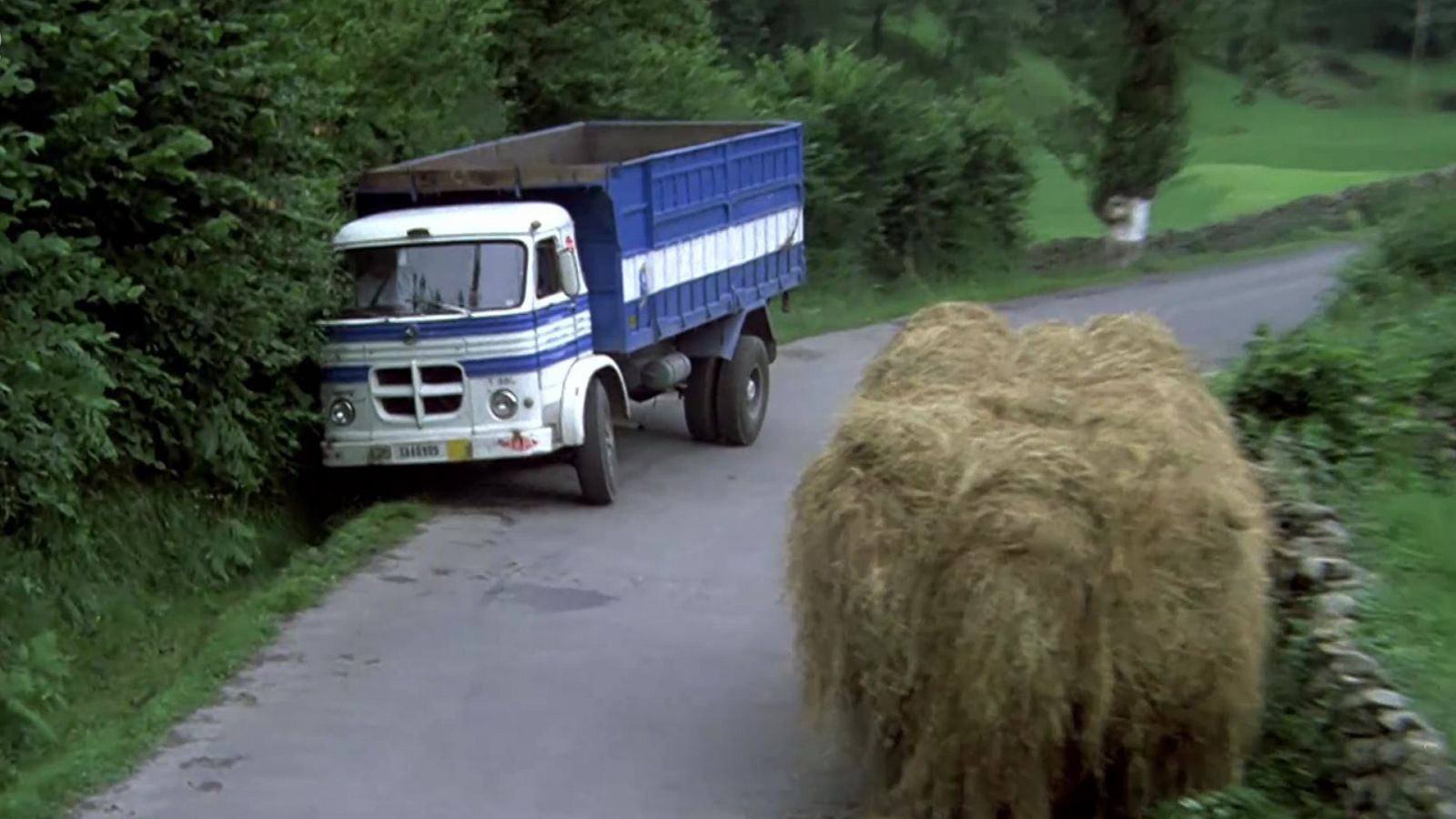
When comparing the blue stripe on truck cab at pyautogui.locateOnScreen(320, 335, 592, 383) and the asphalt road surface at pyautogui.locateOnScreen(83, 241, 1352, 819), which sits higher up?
the blue stripe on truck cab at pyautogui.locateOnScreen(320, 335, 592, 383)

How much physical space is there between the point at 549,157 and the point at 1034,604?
1342cm

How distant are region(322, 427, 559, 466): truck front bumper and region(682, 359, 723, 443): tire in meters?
3.20

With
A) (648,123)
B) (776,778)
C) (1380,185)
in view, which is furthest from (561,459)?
(1380,185)

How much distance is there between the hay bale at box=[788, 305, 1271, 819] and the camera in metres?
7.68

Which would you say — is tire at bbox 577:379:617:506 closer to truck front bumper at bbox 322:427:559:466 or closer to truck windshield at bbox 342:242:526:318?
truck front bumper at bbox 322:427:559:466

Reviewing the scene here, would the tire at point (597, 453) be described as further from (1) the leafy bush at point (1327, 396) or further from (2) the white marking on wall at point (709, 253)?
(1) the leafy bush at point (1327, 396)

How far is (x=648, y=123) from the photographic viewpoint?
2095 cm

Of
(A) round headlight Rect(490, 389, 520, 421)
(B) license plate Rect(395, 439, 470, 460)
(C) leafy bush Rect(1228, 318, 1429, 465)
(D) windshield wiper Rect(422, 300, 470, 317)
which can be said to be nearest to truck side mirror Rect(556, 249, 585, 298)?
(D) windshield wiper Rect(422, 300, 470, 317)

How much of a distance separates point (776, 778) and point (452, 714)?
210 centimetres

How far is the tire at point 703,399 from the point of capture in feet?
59.0

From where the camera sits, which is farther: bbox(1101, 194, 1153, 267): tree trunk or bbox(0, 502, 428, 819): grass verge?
bbox(1101, 194, 1153, 267): tree trunk

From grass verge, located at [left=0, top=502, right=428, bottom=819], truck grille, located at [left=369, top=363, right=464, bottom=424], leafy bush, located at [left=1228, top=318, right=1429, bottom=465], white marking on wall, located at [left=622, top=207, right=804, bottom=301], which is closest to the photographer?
grass verge, located at [left=0, top=502, right=428, bottom=819]

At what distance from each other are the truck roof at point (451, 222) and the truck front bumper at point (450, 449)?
5.01 ft

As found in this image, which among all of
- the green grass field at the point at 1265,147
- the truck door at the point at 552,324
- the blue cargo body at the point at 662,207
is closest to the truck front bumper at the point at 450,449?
the truck door at the point at 552,324
